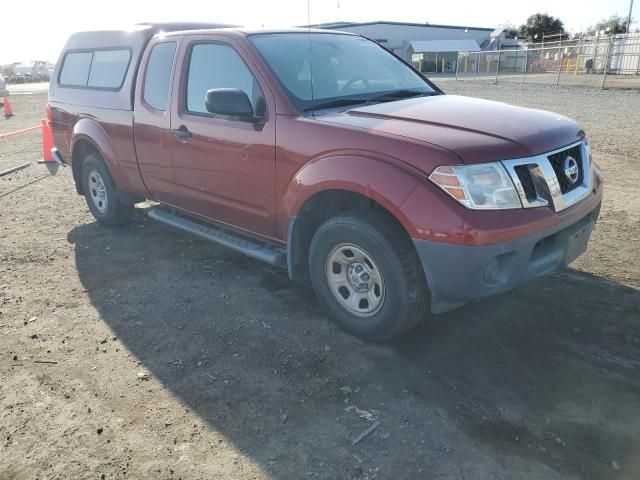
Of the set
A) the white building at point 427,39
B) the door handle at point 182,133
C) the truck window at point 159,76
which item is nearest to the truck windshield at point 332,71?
the door handle at point 182,133

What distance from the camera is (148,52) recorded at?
484 cm

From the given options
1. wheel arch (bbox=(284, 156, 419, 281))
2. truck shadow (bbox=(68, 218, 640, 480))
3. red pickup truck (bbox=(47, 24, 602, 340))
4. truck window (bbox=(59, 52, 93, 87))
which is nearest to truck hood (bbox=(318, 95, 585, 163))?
red pickup truck (bbox=(47, 24, 602, 340))

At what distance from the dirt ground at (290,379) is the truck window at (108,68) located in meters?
1.81

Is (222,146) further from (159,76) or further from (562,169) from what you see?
(562,169)

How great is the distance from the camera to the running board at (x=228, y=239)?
3918 mm

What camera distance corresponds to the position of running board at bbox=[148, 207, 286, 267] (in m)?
3.92

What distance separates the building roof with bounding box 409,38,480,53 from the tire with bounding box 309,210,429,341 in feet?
185

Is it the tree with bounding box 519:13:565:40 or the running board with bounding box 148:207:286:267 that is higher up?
the tree with bounding box 519:13:565:40

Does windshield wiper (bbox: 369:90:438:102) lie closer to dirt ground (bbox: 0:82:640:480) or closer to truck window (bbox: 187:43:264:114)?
truck window (bbox: 187:43:264:114)

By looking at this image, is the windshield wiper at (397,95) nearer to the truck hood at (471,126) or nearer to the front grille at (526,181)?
the truck hood at (471,126)

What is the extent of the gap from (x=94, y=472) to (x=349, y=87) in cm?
295

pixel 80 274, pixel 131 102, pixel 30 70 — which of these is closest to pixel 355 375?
pixel 80 274

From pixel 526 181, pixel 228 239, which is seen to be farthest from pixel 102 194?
pixel 526 181

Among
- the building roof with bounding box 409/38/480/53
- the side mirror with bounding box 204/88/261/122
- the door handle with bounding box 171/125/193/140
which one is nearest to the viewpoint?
the side mirror with bounding box 204/88/261/122
